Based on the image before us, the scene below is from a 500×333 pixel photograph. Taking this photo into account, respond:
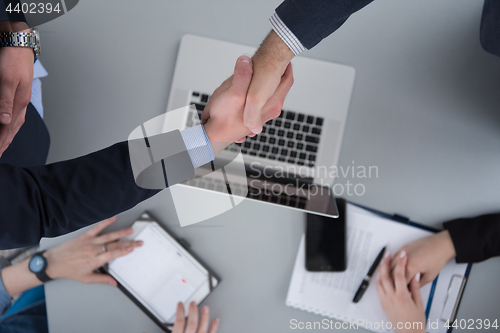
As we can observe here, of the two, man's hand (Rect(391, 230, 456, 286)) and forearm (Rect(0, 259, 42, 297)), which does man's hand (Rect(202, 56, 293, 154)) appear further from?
forearm (Rect(0, 259, 42, 297))

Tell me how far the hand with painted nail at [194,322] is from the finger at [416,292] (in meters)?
0.56

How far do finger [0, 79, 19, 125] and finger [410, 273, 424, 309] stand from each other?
3.54 ft

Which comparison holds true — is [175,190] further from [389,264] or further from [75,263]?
[389,264]

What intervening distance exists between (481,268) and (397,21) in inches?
28.3

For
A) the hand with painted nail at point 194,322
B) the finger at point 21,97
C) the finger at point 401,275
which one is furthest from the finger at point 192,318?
the finger at point 21,97

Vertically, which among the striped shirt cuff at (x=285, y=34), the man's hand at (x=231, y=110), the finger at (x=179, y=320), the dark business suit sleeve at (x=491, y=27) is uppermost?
the dark business suit sleeve at (x=491, y=27)

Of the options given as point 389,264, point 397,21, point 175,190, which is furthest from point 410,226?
point 175,190

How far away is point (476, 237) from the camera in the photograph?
86cm

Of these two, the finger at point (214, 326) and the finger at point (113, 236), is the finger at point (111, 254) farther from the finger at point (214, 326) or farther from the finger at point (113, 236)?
the finger at point (214, 326)

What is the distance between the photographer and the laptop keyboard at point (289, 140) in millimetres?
883

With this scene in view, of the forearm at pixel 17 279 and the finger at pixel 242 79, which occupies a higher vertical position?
the finger at pixel 242 79

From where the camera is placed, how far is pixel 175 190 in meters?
0.96

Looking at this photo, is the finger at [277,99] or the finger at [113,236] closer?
the finger at [277,99]

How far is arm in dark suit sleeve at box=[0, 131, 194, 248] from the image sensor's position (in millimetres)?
598
